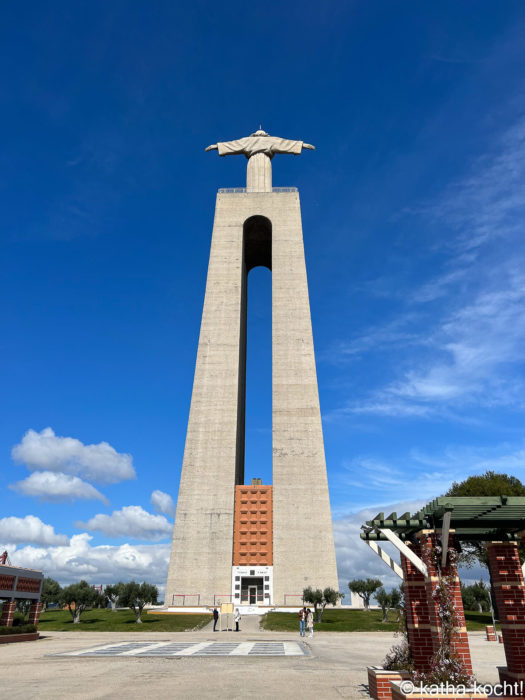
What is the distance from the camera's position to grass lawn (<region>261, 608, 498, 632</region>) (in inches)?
1241

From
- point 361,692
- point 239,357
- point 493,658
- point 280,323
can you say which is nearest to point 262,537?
point 239,357

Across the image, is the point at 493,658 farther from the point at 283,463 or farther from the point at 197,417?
the point at 197,417

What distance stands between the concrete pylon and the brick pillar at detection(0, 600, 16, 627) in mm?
14512

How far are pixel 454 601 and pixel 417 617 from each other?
72.0 inches

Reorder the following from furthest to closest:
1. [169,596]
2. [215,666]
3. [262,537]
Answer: [262,537]
[169,596]
[215,666]

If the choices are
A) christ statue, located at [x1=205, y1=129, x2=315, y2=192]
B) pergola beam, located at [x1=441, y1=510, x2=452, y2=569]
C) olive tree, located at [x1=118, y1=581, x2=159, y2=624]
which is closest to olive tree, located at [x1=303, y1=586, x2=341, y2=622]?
olive tree, located at [x1=118, y1=581, x2=159, y2=624]

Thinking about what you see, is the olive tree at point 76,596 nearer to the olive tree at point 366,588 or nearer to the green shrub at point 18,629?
the green shrub at point 18,629

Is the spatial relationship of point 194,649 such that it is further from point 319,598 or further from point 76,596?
point 76,596

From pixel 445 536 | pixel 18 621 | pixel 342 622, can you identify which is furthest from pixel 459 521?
pixel 18 621

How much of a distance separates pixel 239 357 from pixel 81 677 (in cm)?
3762

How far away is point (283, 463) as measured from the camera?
45.5 metres

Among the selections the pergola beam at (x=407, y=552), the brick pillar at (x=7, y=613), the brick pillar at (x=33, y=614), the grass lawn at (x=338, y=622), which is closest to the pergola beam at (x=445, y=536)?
the pergola beam at (x=407, y=552)

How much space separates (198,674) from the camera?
1463 centimetres

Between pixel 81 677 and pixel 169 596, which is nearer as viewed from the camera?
pixel 81 677
